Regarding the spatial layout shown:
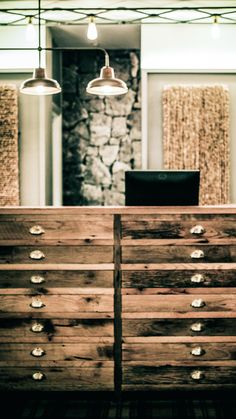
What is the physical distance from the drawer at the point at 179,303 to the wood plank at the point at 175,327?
67 millimetres

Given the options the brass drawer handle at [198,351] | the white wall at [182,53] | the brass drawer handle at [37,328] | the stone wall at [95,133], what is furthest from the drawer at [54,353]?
the stone wall at [95,133]

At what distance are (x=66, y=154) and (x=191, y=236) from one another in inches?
118

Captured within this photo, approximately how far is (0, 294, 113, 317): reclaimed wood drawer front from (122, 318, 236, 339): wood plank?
0.20m

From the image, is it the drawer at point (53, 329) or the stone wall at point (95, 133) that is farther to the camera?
the stone wall at point (95, 133)

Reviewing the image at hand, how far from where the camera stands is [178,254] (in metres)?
2.85

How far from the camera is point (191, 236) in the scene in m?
2.85

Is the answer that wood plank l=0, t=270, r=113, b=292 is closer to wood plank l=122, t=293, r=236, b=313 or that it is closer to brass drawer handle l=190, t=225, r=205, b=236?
wood plank l=122, t=293, r=236, b=313

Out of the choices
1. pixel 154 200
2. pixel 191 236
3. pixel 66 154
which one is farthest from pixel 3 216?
pixel 66 154

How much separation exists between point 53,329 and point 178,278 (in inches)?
35.7

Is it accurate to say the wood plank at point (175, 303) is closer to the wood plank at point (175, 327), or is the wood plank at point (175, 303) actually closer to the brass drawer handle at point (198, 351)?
the wood plank at point (175, 327)

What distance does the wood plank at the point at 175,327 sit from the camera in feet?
9.41

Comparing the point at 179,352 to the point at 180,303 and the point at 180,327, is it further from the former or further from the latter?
the point at 180,303

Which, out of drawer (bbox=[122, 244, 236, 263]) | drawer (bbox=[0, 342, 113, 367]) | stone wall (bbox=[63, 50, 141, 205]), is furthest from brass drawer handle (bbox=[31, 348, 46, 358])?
stone wall (bbox=[63, 50, 141, 205])

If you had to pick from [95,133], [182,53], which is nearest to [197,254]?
[182,53]
